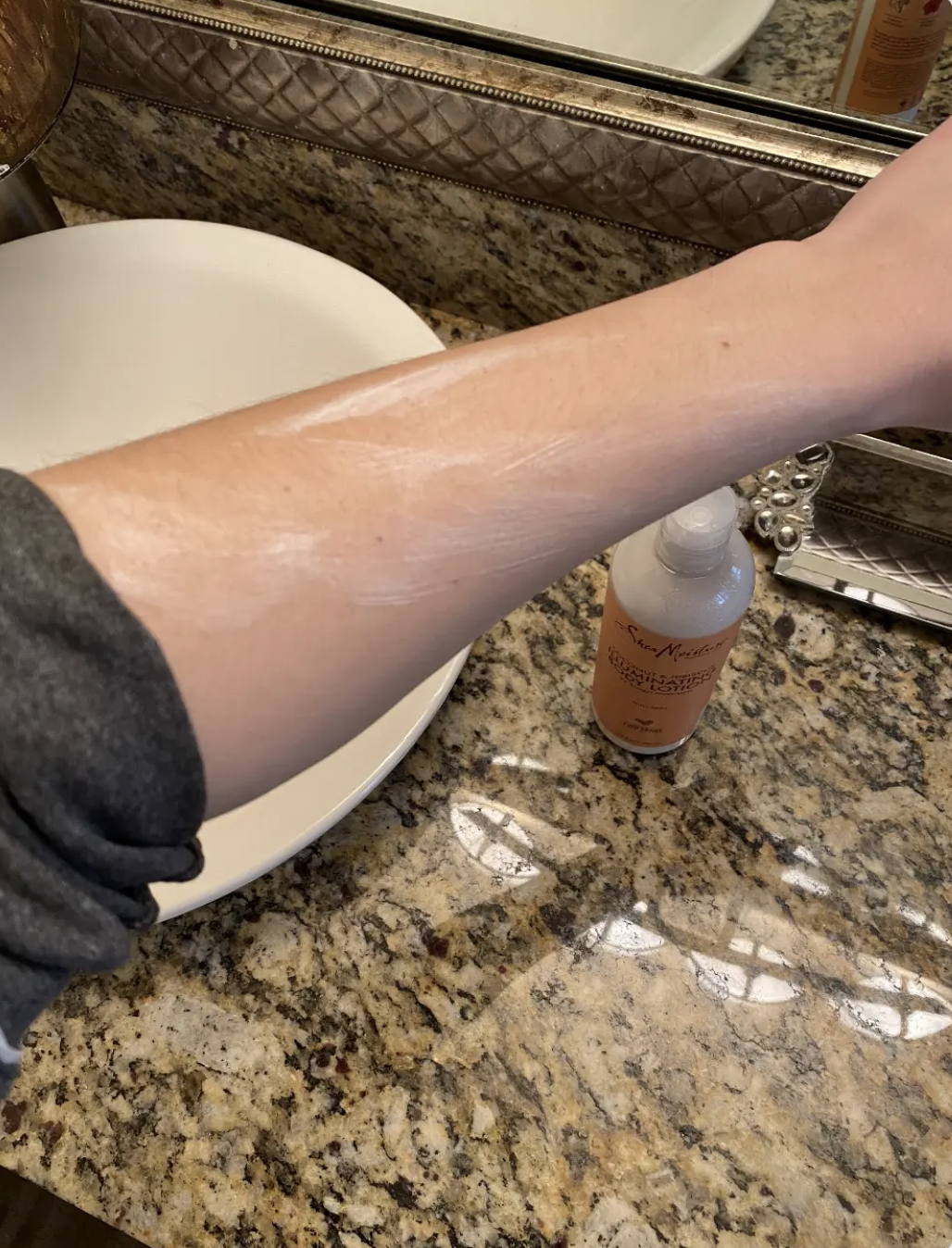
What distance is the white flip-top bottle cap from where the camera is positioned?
395mm

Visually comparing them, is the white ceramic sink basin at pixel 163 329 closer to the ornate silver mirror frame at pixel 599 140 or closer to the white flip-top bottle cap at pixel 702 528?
the ornate silver mirror frame at pixel 599 140

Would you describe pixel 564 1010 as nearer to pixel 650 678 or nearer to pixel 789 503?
pixel 650 678

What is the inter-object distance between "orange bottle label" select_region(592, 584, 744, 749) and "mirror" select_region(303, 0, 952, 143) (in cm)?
28

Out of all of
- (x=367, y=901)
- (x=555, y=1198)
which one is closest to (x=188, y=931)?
(x=367, y=901)

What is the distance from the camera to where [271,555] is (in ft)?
0.91

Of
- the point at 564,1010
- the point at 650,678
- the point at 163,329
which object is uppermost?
the point at 163,329

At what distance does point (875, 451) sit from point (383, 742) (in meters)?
0.33

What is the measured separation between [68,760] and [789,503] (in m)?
0.46

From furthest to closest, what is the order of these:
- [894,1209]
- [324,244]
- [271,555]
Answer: [324,244] → [894,1209] → [271,555]

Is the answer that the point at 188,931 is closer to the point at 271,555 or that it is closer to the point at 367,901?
the point at 367,901

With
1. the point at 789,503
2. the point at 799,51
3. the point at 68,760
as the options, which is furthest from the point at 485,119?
the point at 68,760

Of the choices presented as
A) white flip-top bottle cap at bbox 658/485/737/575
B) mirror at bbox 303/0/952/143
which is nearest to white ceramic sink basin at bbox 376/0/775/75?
mirror at bbox 303/0/952/143

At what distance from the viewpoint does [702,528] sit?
395mm

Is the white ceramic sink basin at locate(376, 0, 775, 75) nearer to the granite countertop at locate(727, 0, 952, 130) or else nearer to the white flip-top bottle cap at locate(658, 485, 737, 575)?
the granite countertop at locate(727, 0, 952, 130)
